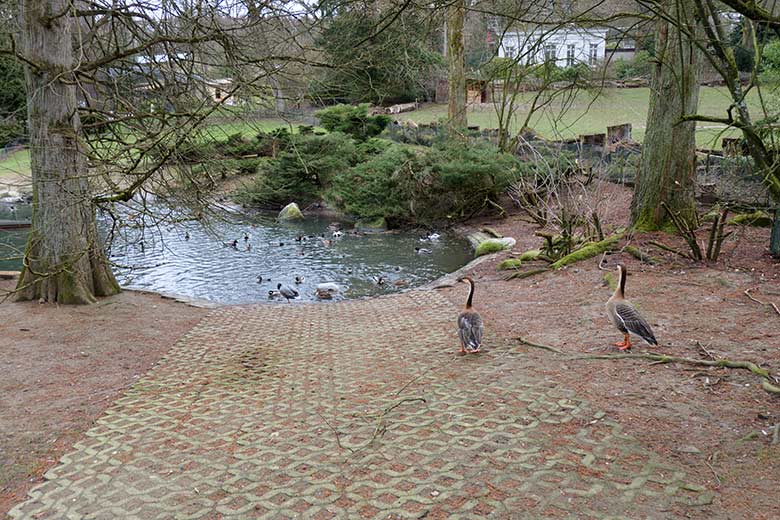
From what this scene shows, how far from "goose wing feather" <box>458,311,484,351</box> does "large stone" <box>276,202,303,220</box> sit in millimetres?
19257

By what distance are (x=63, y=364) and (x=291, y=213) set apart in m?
18.7

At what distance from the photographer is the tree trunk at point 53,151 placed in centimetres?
1003

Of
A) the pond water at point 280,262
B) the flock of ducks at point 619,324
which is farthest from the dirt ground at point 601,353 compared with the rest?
the pond water at point 280,262

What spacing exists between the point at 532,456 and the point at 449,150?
18.3 meters

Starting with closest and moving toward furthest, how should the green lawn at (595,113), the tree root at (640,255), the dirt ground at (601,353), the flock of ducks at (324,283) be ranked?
1. the dirt ground at (601,353)
2. the tree root at (640,255)
3. the flock of ducks at (324,283)
4. the green lawn at (595,113)

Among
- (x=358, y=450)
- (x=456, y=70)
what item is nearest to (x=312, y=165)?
(x=456, y=70)

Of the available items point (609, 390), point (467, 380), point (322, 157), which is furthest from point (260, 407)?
point (322, 157)

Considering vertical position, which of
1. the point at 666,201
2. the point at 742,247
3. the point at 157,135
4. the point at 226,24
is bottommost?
the point at 742,247

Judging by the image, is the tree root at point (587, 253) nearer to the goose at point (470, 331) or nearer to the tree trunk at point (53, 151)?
the goose at point (470, 331)

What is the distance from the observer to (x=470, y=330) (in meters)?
7.87

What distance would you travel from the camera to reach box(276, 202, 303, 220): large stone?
26.3 meters

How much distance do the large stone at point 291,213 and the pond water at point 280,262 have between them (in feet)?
8.20

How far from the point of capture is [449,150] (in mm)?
22328

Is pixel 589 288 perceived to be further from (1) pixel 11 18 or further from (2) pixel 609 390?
(1) pixel 11 18
